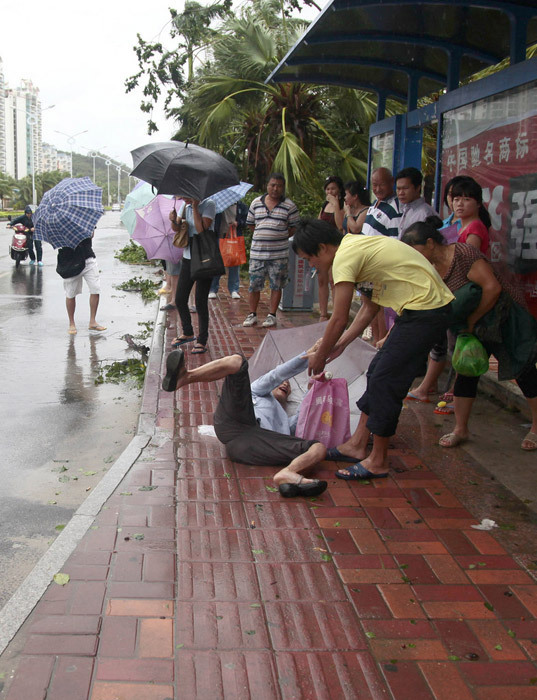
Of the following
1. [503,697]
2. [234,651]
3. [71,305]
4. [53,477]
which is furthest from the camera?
[71,305]

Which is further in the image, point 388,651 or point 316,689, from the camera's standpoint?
point 388,651

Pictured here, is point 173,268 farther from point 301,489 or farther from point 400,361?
point 301,489

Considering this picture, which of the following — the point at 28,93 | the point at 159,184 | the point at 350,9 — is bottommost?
the point at 159,184

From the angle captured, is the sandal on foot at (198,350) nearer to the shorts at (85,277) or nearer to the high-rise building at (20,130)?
the shorts at (85,277)

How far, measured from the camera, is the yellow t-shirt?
395 cm

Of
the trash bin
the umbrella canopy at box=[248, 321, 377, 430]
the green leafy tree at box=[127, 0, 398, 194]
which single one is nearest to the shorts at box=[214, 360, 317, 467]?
the umbrella canopy at box=[248, 321, 377, 430]

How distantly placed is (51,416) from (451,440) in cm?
321

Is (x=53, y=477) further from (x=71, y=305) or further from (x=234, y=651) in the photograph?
(x=71, y=305)

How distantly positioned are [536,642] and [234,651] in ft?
3.84

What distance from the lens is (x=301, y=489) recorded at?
3980mm

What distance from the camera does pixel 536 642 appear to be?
2.75 metres

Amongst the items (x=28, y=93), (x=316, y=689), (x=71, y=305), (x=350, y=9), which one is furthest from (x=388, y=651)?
(x=28, y=93)

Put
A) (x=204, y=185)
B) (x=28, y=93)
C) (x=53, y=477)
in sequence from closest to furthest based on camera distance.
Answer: (x=53, y=477) < (x=204, y=185) < (x=28, y=93)

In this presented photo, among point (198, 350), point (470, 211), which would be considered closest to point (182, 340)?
point (198, 350)
